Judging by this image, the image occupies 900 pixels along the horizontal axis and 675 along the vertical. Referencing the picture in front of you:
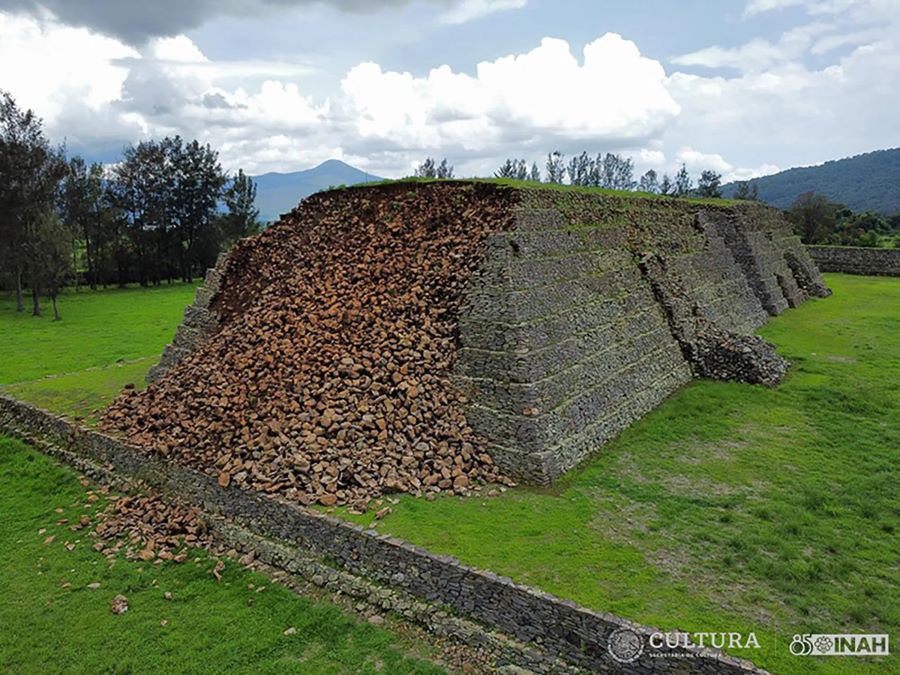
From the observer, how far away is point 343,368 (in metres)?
12.9

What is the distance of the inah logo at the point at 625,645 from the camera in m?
7.27

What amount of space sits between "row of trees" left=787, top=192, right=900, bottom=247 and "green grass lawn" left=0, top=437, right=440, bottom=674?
172ft

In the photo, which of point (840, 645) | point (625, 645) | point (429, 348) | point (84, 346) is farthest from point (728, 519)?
point (84, 346)

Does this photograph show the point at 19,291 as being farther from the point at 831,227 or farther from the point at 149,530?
the point at 831,227

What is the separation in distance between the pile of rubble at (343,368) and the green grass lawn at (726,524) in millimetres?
1378

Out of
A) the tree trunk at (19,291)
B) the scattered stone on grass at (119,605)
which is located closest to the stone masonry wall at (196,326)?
the scattered stone on grass at (119,605)

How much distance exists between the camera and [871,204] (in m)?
131

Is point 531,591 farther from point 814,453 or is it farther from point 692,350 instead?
point 692,350

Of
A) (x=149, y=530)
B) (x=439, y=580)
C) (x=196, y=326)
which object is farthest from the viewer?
(x=196, y=326)

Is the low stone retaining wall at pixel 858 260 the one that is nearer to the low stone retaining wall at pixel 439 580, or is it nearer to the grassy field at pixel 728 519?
the grassy field at pixel 728 519

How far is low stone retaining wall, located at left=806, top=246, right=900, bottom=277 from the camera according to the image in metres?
39.2

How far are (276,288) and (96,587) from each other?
832cm

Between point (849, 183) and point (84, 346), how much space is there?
18165 centimetres

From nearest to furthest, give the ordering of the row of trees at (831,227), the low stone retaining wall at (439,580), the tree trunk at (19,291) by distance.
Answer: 1. the low stone retaining wall at (439,580)
2. the tree trunk at (19,291)
3. the row of trees at (831,227)
